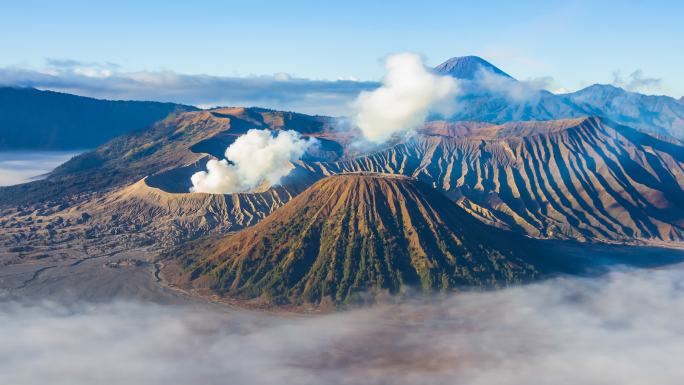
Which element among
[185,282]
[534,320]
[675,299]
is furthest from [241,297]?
[675,299]

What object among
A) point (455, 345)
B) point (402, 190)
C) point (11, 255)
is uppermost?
point (402, 190)

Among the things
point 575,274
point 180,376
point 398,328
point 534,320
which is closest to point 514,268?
point 575,274

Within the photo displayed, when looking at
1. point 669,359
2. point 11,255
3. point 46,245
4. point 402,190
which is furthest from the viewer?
point 46,245

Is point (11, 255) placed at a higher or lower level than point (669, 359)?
lower

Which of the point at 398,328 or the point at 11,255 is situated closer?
the point at 398,328

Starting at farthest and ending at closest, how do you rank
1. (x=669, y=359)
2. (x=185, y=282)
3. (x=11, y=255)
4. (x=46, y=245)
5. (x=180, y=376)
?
(x=46, y=245) → (x=11, y=255) → (x=185, y=282) → (x=669, y=359) → (x=180, y=376)

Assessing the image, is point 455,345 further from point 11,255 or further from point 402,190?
point 11,255

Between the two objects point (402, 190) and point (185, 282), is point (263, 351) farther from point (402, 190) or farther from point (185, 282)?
point (402, 190)
